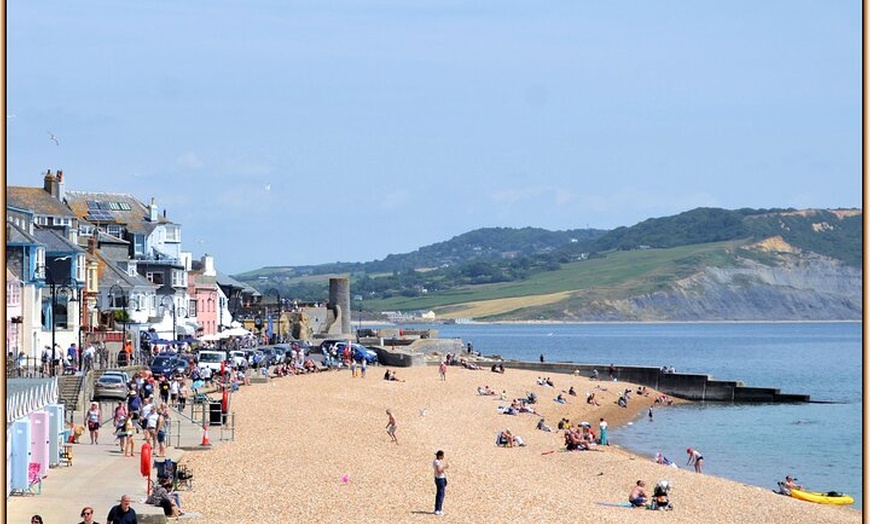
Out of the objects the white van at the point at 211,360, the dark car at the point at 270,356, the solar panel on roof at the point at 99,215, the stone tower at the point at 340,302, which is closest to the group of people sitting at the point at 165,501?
the white van at the point at 211,360

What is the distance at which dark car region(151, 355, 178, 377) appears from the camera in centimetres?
5397

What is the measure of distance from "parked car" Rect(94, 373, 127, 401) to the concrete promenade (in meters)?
4.42

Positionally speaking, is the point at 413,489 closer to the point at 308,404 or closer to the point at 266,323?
the point at 308,404

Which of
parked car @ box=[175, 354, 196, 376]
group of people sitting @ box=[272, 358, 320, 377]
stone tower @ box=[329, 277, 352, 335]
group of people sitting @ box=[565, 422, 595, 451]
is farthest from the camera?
stone tower @ box=[329, 277, 352, 335]

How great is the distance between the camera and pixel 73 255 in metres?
58.3

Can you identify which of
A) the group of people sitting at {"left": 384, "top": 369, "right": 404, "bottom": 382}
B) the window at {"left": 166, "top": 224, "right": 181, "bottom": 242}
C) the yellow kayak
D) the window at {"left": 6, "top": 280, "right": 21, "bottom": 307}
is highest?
the window at {"left": 166, "top": 224, "right": 181, "bottom": 242}

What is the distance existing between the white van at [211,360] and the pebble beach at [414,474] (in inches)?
103

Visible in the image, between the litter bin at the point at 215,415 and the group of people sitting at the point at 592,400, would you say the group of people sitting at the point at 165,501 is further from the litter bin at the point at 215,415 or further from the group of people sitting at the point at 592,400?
the group of people sitting at the point at 592,400

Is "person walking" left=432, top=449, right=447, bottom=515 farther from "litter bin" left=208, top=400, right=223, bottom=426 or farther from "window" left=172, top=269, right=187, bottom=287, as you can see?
"window" left=172, top=269, right=187, bottom=287

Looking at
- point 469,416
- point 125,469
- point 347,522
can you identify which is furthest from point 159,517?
point 469,416

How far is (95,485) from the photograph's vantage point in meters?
28.0

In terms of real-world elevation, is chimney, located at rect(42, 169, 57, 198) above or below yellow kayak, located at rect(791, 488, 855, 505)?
above

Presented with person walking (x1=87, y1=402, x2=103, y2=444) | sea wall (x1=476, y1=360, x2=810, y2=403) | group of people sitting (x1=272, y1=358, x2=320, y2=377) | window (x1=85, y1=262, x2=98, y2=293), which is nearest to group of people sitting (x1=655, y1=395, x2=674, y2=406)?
sea wall (x1=476, y1=360, x2=810, y2=403)

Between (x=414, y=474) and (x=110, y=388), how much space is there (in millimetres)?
13093
